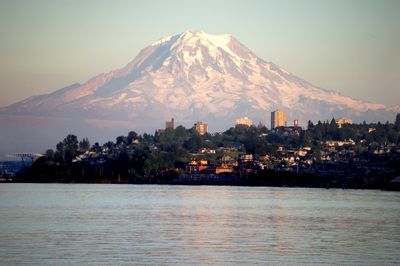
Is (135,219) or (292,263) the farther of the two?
(135,219)

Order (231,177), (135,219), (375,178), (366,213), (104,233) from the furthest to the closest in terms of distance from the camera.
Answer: (231,177)
(375,178)
(366,213)
(135,219)
(104,233)

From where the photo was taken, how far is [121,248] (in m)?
43.8

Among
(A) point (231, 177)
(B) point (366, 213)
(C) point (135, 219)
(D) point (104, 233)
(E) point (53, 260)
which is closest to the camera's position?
(E) point (53, 260)

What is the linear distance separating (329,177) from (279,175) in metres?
8.22

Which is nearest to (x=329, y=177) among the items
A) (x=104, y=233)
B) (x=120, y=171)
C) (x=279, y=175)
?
(x=279, y=175)

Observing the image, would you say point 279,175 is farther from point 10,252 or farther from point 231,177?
point 10,252

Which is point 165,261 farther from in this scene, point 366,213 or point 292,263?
point 366,213

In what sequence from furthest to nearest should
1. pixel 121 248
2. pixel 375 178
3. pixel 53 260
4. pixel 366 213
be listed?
pixel 375 178 < pixel 366 213 < pixel 121 248 < pixel 53 260

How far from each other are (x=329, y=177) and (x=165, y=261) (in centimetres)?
14183

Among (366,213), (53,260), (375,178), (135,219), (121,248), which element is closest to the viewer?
(53,260)

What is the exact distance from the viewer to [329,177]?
590ft

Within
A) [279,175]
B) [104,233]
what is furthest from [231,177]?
[104,233]

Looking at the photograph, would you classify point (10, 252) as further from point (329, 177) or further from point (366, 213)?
point (329, 177)

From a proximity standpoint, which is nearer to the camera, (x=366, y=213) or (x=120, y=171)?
(x=366, y=213)
